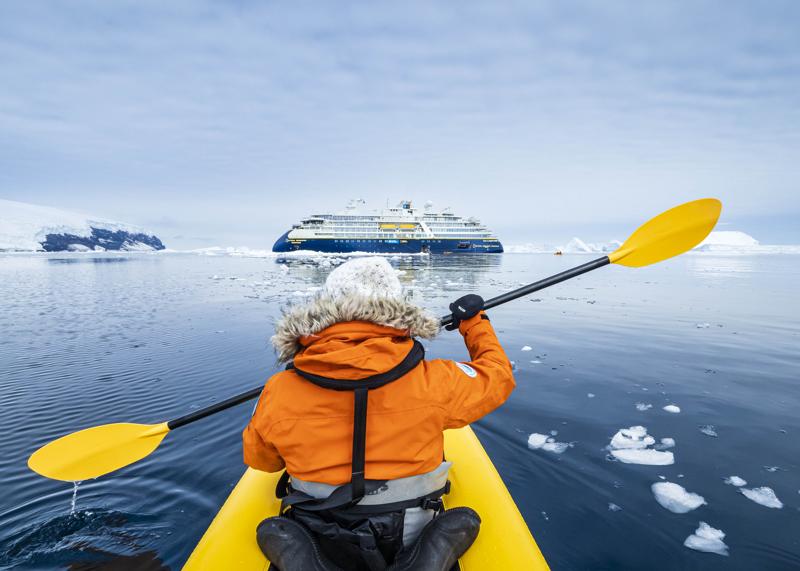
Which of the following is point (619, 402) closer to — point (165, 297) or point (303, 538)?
point (303, 538)

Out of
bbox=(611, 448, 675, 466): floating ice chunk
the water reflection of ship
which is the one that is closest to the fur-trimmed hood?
bbox=(611, 448, 675, 466): floating ice chunk

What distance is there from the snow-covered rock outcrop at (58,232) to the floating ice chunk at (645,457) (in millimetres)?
126948

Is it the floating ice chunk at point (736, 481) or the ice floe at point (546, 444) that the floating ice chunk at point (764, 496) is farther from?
the ice floe at point (546, 444)

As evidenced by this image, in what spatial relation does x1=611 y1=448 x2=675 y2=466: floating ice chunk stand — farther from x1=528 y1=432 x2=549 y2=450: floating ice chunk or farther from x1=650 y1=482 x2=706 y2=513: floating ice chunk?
x1=528 y1=432 x2=549 y2=450: floating ice chunk

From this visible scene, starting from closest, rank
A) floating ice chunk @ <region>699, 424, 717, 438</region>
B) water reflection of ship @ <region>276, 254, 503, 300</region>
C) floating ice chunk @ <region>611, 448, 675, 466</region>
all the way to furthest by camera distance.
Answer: floating ice chunk @ <region>611, 448, 675, 466</region> → floating ice chunk @ <region>699, 424, 717, 438</region> → water reflection of ship @ <region>276, 254, 503, 300</region>

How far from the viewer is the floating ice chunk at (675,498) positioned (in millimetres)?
2363

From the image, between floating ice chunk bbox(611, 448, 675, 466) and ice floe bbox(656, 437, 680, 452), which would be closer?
floating ice chunk bbox(611, 448, 675, 466)

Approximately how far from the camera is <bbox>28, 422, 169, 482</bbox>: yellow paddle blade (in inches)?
95.7

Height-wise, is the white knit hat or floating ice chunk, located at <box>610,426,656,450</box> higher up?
the white knit hat

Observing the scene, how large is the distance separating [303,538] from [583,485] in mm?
2036

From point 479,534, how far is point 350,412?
39.9 inches

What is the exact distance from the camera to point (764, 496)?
7.97 feet

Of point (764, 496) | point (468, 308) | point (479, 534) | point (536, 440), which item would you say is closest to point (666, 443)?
point (764, 496)

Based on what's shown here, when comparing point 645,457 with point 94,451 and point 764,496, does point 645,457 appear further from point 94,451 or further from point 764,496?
point 94,451
